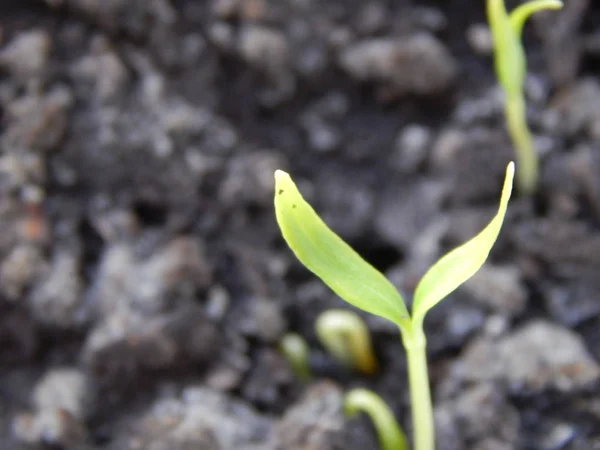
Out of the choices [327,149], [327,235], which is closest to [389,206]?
[327,149]

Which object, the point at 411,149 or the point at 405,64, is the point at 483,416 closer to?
the point at 411,149

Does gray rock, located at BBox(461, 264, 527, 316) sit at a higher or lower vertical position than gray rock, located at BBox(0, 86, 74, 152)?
lower

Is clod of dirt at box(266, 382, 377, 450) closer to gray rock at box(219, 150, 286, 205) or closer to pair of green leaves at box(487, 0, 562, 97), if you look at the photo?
gray rock at box(219, 150, 286, 205)

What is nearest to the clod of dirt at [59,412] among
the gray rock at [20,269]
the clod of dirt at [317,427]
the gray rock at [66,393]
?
the gray rock at [66,393]

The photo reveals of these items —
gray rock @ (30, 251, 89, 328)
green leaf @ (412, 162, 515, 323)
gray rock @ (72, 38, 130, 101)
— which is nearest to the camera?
green leaf @ (412, 162, 515, 323)

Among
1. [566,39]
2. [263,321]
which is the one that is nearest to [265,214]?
[263,321]

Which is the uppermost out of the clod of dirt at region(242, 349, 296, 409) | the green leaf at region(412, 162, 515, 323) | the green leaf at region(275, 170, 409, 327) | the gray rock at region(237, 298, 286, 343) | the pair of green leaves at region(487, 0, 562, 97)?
the pair of green leaves at region(487, 0, 562, 97)

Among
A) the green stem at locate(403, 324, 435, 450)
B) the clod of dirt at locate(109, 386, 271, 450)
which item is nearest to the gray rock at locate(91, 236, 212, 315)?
the clod of dirt at locate(109, 386, 271, 450)
